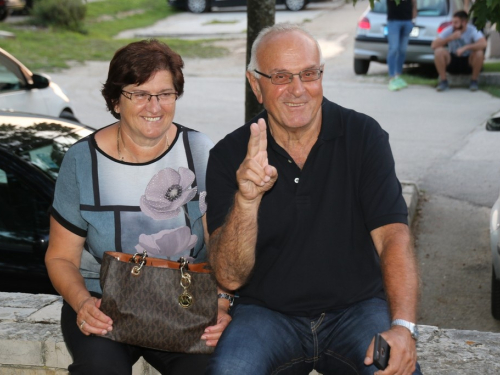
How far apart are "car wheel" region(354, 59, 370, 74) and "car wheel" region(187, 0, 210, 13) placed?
12751 millimetres

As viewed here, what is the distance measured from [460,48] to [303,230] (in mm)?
11653

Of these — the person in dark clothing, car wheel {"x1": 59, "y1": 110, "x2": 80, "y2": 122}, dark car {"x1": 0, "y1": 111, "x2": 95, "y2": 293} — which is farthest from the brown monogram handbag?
the person in dark clothing

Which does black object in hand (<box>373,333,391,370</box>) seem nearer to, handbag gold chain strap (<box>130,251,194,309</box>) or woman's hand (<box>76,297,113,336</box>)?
handbag gold chain strap (<box>130,251,194,309</box>)

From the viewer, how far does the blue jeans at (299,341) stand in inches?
115

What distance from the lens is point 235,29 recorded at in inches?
939

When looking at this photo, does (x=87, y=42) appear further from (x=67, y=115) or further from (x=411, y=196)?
(x=411, y=196)

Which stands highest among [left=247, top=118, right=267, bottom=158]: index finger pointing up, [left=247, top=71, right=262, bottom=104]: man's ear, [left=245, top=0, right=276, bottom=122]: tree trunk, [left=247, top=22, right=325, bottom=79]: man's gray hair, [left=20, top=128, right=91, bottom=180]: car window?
[left=247, top=22, right=325, bottom=79]: man's gray hair

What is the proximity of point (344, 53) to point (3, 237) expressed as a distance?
15.2 metres

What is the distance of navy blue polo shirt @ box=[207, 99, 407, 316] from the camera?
10.2ft

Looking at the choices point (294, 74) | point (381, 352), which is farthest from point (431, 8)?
point (381, 352)

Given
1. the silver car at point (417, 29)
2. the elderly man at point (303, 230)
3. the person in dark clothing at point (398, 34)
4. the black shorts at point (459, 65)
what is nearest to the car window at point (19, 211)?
the elderly man at point (303, 230)

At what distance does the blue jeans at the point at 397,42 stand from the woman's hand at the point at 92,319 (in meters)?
11.7

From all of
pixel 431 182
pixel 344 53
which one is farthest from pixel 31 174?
pixel 344 53

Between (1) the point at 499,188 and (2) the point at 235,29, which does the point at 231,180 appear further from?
(2) the point at 235,29
